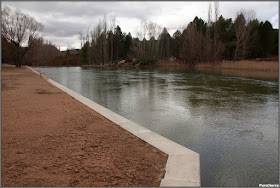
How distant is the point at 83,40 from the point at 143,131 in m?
75.2

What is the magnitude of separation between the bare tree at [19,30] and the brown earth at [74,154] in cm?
3316

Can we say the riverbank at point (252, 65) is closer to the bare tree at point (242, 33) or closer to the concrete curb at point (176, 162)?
the bare tree at point (242, 33)

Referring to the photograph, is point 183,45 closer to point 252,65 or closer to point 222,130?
point 252,65

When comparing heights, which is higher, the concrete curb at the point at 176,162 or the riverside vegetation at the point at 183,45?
the riverside vegetation at the point at 183,45

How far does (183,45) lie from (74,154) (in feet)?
147

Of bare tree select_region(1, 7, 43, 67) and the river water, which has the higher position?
bare tree select_region(1, 7, 43, 67)

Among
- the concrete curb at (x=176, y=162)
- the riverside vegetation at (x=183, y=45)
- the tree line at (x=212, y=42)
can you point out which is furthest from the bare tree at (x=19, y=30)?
the concrete curb at (x=176, y=162)

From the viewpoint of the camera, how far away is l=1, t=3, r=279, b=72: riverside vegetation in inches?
1368

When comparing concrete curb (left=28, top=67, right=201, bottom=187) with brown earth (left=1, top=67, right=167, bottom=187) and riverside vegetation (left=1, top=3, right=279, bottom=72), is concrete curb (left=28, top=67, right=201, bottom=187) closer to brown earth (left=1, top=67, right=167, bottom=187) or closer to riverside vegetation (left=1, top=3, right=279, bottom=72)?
brown earth (left=1, top=67, right=167, bottom=187)

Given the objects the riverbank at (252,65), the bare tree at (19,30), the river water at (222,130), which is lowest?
Answer: the river water at (222,130)

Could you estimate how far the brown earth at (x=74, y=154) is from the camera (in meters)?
2.86

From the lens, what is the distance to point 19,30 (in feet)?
113

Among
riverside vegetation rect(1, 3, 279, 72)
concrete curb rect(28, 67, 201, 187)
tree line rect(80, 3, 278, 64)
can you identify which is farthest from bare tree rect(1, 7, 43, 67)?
concrete curb rect(28, 67, 201, 187)

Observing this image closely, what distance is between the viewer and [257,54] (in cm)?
4388
